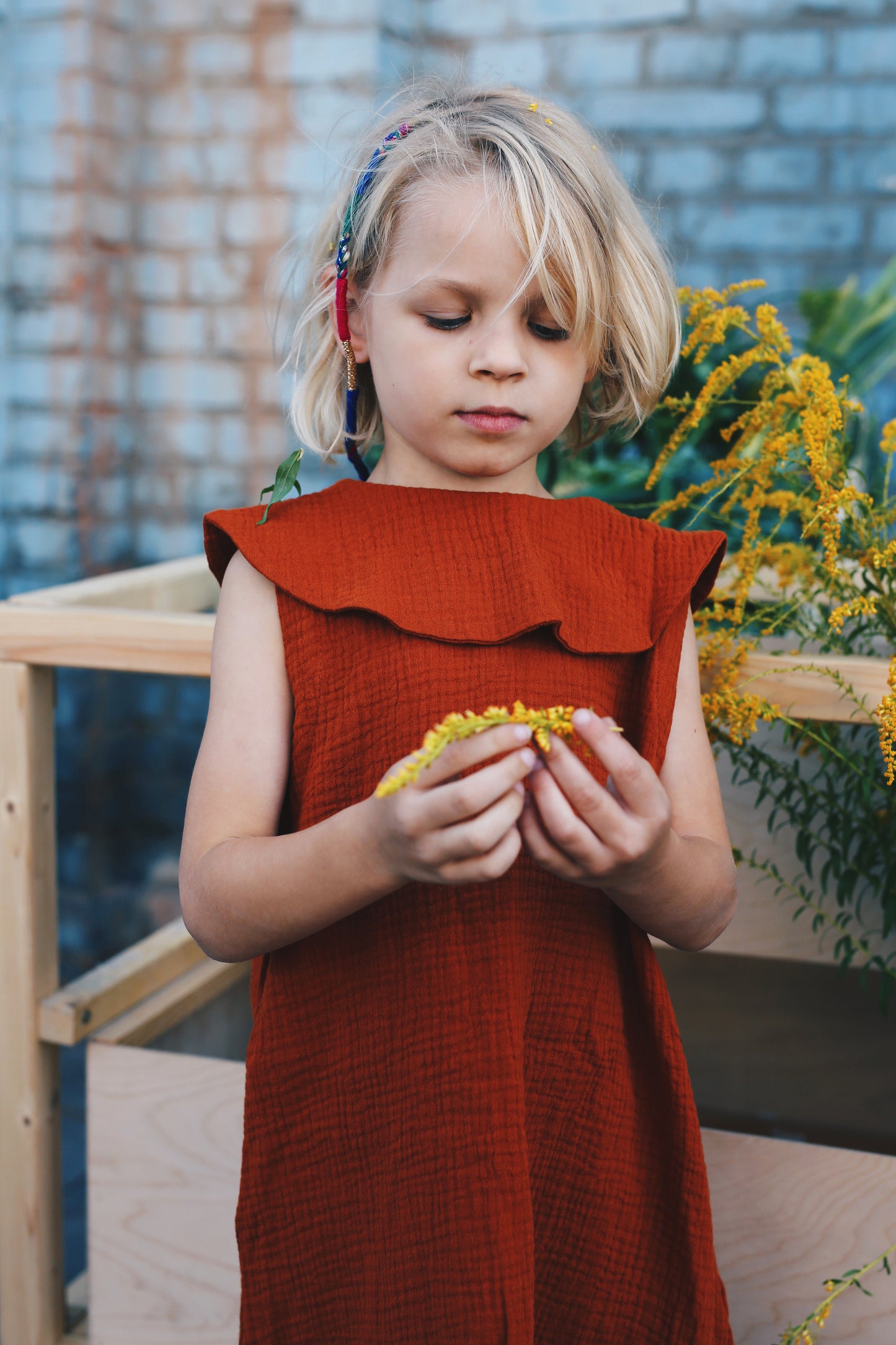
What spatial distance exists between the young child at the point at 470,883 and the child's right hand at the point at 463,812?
0.12 meters

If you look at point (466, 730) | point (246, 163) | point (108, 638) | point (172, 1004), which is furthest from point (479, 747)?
point (246, 163)

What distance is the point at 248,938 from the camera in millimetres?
670

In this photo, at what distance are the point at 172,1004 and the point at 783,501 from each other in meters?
0.92

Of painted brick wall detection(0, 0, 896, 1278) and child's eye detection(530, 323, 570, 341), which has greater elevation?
painted brick wall detection(0, 0, 896, 1278)

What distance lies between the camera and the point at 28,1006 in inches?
41.8

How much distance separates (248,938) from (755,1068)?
0.94 meters

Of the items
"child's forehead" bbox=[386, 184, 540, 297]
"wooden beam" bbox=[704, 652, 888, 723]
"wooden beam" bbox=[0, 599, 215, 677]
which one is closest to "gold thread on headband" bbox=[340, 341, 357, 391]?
"child's forehead" bbox=[386, 184, 540, 297]

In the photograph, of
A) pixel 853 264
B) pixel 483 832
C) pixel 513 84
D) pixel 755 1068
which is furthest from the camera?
pixel 853 264

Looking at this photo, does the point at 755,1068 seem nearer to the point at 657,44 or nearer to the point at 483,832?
the point at 483,832

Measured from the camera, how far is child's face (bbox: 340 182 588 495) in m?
0.69

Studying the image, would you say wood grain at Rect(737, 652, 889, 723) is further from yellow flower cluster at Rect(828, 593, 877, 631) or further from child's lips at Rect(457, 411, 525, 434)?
child's lips at Rect(457, 411, 525, 434)

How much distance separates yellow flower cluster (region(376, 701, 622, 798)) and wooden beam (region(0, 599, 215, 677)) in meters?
0.48

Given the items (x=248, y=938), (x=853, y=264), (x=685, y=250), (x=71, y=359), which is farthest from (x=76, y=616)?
(x=853, y=264)

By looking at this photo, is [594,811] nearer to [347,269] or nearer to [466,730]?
[466,730]
